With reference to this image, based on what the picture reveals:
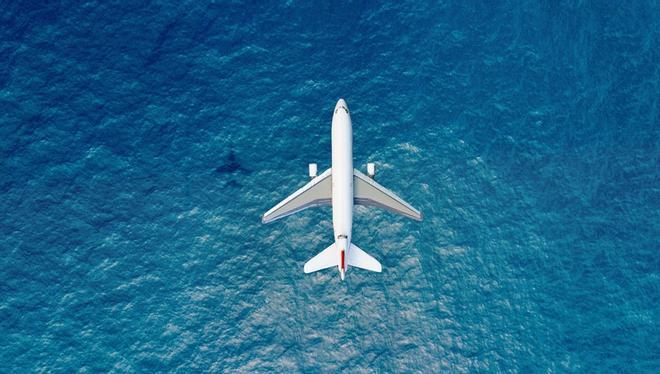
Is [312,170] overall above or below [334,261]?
above

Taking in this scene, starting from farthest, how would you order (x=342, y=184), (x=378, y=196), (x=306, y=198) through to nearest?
(x=378, y=196), (x=306, y=198), (x=342, y=184)

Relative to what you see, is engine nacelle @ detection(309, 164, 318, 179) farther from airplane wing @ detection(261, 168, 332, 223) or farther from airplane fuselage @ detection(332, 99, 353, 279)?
airplane fuselage @ detection(332, 99, 353, 279)

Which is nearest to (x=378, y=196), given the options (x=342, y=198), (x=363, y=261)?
(x=342, y=198)

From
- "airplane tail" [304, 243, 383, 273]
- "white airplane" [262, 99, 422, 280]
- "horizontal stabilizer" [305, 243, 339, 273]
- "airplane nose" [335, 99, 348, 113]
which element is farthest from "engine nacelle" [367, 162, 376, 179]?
"horizontal stabilizer" [305, 243, 339, 273]

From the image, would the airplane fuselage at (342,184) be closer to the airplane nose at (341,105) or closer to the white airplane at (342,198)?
the white airplane at (342,198)

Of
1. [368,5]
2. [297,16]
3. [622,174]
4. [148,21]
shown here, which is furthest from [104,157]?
[622,174]

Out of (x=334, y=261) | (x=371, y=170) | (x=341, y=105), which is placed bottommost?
(x=334, y=261)

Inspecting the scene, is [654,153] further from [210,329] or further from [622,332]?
[210,329]

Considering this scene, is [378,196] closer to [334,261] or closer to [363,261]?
[363,261]
